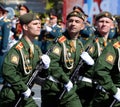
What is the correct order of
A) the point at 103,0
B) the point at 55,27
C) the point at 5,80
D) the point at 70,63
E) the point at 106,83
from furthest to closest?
the point at 103,0 < the point at 55,27 < the point at 70,63 < the point at 5,80 < the point at 106,83

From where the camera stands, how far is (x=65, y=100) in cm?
763

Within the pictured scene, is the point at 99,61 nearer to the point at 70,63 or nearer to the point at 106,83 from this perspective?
the point at 106,83

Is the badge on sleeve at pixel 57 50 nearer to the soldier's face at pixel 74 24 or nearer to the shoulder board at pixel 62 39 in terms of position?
the shoulder board at pixel 62 39

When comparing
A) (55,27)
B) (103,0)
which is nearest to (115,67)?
(55,27)

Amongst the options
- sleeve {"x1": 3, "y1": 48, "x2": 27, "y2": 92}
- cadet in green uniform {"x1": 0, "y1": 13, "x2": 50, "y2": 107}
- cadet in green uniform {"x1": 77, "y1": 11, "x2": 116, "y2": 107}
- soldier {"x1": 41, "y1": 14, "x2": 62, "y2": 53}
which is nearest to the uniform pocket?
cadet in green uniform {"x1": 0, "y1": 13, "x2": 50, "y2": 107}

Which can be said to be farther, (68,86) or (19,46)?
(68,86)

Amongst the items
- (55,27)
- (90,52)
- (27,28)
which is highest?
(27,28)

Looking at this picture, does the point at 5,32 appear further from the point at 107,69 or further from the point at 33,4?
the point at 33,4

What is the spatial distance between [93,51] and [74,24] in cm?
60

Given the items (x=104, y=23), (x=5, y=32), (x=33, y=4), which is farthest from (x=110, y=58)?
(x=33, y=4)

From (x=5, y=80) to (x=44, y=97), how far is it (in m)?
0.84

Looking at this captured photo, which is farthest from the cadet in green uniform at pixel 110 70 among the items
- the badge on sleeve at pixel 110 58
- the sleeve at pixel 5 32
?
the sleeve at pixel 5 32

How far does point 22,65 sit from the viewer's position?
7.27 m

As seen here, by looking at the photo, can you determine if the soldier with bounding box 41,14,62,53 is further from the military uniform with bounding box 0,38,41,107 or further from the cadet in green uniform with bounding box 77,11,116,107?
the military uniform with bounding box 0,38,41,107
